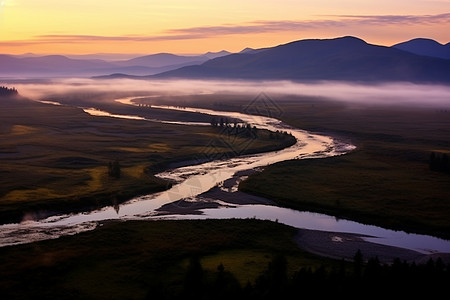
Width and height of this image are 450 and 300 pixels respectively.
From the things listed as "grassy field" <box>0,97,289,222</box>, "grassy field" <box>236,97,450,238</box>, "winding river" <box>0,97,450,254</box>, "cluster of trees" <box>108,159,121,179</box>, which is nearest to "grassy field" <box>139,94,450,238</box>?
"grassy field" <box>236,97,450,238</box>

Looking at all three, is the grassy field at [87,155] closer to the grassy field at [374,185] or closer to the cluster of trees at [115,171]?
the cluster of trees at [115,171]

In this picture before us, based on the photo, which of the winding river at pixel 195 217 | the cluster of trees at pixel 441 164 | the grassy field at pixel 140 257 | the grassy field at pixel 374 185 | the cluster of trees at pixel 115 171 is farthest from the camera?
the cluster of trees at pixel 441 164

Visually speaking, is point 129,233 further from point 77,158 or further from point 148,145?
point 148,145

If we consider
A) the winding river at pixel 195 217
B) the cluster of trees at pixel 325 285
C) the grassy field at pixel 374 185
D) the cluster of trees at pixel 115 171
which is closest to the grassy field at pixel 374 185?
the grassy field at pixel 374 185

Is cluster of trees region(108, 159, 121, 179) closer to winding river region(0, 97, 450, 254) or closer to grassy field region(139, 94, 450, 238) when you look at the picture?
winding river region(0, 97, 450, 254)

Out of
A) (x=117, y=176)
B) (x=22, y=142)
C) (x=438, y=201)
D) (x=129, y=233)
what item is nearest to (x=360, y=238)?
(x=438, y=201)

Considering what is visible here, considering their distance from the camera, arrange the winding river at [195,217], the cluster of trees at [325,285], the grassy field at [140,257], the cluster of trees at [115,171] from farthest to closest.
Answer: the cluster of trees at [115,171] → the winding river at [195,217] → the grassy field at [140,257] → the cluster of trees at [325,285]

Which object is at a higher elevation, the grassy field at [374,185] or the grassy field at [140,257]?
the grassy field at [374,185]
